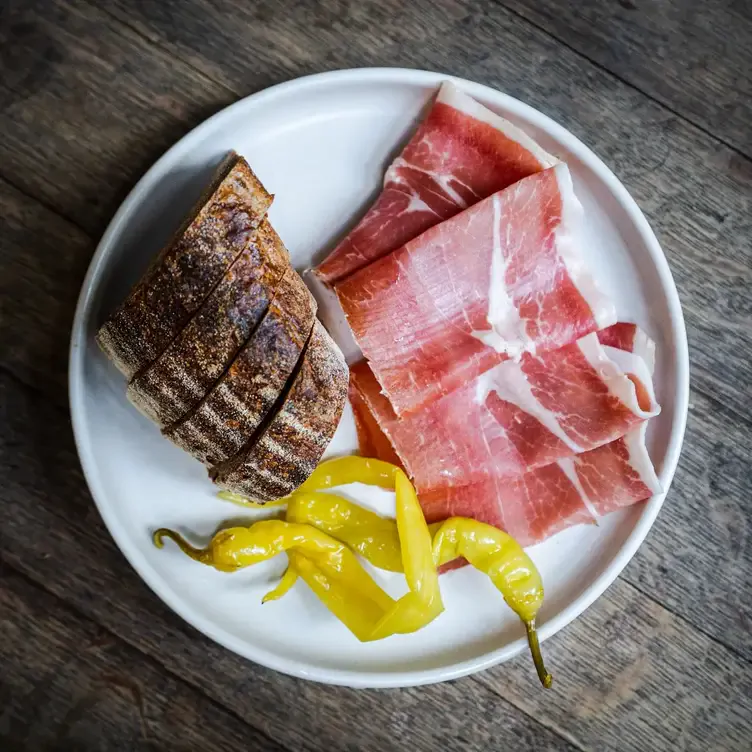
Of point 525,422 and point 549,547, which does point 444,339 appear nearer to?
point 525,422

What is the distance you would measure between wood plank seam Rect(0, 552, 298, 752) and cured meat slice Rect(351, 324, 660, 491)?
106cm

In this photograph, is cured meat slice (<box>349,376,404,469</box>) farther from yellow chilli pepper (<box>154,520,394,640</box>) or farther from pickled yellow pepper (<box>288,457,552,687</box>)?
yellow chilli pepper (<box>154,520,394,640</box>)

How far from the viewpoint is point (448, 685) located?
237 centimetres

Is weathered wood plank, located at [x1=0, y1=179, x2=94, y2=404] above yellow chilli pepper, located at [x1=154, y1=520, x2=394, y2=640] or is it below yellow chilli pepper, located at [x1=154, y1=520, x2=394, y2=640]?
above

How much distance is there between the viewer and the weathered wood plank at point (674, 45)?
218 centimetres

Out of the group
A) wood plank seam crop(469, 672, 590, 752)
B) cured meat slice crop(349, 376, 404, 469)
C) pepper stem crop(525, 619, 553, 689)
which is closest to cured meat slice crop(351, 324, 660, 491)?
cured meat slice crop(349, 376, 404, 469)

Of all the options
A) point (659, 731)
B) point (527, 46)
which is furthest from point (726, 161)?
point (659, 731)

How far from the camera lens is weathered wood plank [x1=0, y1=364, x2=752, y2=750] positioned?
2.25 m

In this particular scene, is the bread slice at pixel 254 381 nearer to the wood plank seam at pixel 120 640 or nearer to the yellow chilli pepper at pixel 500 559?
the yellow chilli pepper at pixel 500 559

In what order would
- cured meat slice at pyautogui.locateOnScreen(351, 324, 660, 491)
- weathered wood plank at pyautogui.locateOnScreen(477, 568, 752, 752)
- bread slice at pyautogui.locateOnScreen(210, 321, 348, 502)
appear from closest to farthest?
bread slice at pyautogui.locateOnScreen(210, 321, 348, 502) < cured meat slice at pyautogui.locateOnScreen(351, 324, 660, 491) < weathered wood plank at pyautogui.locateOnScreen(477, 568, 752, 752)

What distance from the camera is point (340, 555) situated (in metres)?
2.18

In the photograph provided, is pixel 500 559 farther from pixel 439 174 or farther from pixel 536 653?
pixel 439 174

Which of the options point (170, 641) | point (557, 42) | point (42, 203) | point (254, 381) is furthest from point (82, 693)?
point (557, 42)

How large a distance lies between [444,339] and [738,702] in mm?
1751
